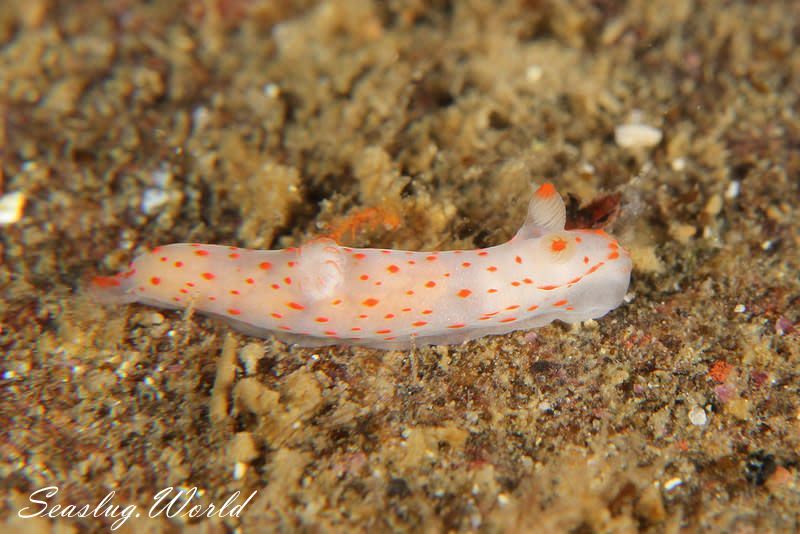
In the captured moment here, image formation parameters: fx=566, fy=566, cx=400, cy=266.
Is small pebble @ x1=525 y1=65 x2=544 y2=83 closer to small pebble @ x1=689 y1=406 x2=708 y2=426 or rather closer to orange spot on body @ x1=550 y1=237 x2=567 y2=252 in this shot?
orange spot on body @ x1=550 y1=237 x2=567 y2=252

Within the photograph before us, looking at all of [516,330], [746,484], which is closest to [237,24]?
[516,330]

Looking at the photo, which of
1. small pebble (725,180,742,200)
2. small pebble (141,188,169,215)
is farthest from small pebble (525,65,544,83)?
small pebble (141,188,169,215)

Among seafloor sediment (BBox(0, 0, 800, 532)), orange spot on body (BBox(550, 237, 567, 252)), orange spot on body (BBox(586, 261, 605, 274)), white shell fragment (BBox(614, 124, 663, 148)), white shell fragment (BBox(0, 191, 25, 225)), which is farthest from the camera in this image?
white shell fragment (BBox(614, 124, 663, 148))

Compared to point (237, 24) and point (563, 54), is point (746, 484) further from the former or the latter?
point (237, 24)

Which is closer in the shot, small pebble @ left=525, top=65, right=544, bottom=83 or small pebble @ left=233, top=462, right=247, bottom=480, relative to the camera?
small pebble @ left=233, top=462, right=247, bottom=480

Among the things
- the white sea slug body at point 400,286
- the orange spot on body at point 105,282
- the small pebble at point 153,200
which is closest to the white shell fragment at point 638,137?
the white sea slug body at point 400,286

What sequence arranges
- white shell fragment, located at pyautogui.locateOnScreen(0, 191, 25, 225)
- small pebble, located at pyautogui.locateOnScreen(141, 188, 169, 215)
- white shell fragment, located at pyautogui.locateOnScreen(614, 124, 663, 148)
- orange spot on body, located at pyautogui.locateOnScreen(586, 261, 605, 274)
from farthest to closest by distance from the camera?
1. white shell fragment, located at pyautogui.locateOnScreen(614, 124, 663, 148)
2. small pebble, located at pyautogui.locateOnScreen(141, 188, 169, 215)
3. white shell fragment, located at pyautogui.locateOnScreen(0, 191, 25, 225)
4. orange spot on body, located at pyautogui.locateOnScreen(586, 261, 605, 274)
